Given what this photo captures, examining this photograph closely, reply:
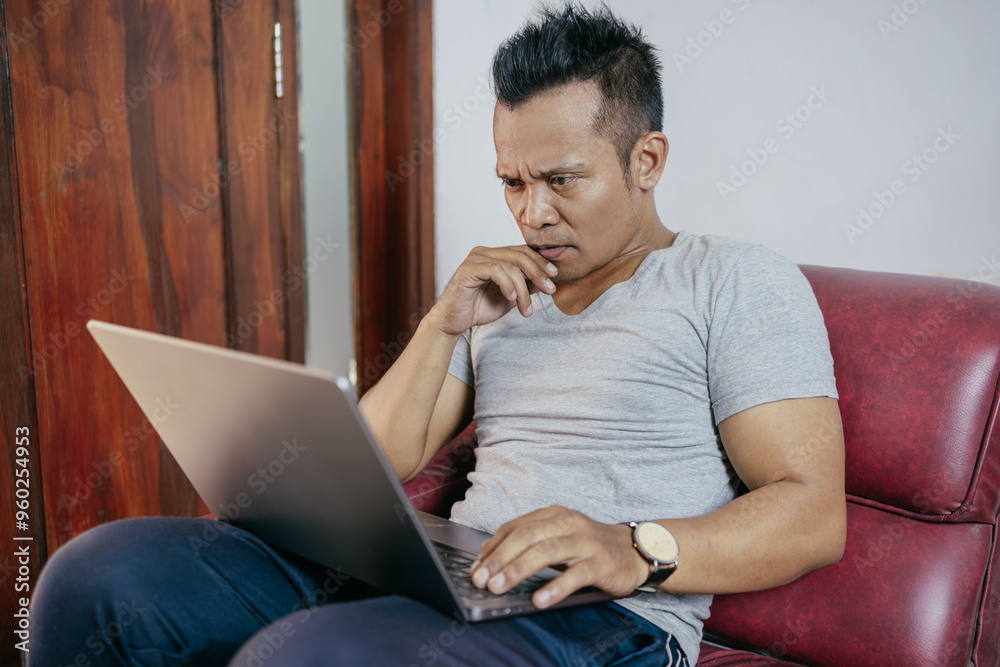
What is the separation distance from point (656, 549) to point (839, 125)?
1.13 m

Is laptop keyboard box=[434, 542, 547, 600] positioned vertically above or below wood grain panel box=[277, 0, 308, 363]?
below

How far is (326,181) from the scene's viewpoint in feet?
6.68

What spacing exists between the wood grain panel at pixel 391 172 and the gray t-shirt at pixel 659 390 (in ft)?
3.52

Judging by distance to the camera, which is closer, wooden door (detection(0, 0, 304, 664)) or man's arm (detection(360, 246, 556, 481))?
man's arm (detection(360, 246, 556, 481))

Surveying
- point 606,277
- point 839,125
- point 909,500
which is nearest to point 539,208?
point 606,277

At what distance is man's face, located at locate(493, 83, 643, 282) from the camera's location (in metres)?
1.10

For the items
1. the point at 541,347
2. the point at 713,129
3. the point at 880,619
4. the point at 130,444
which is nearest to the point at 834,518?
the point at 880,619

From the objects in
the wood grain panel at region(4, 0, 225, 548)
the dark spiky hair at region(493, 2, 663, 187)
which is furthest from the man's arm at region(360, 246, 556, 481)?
the wood grain panel at region(4, 0, 225, 548)

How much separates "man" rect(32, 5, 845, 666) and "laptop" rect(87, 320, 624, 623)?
0.05m

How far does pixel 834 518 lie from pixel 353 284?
5.01 ft

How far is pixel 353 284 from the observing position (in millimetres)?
2143

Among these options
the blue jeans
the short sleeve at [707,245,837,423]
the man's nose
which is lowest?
the blue jeans

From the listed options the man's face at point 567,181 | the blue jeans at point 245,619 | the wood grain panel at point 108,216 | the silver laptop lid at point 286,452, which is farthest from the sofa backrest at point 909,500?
the wood grain panel at point 108,216

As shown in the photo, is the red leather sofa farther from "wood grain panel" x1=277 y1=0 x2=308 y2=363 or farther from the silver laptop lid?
"wood grain panel" x1=277 y1=0 x2=308 y2=363
